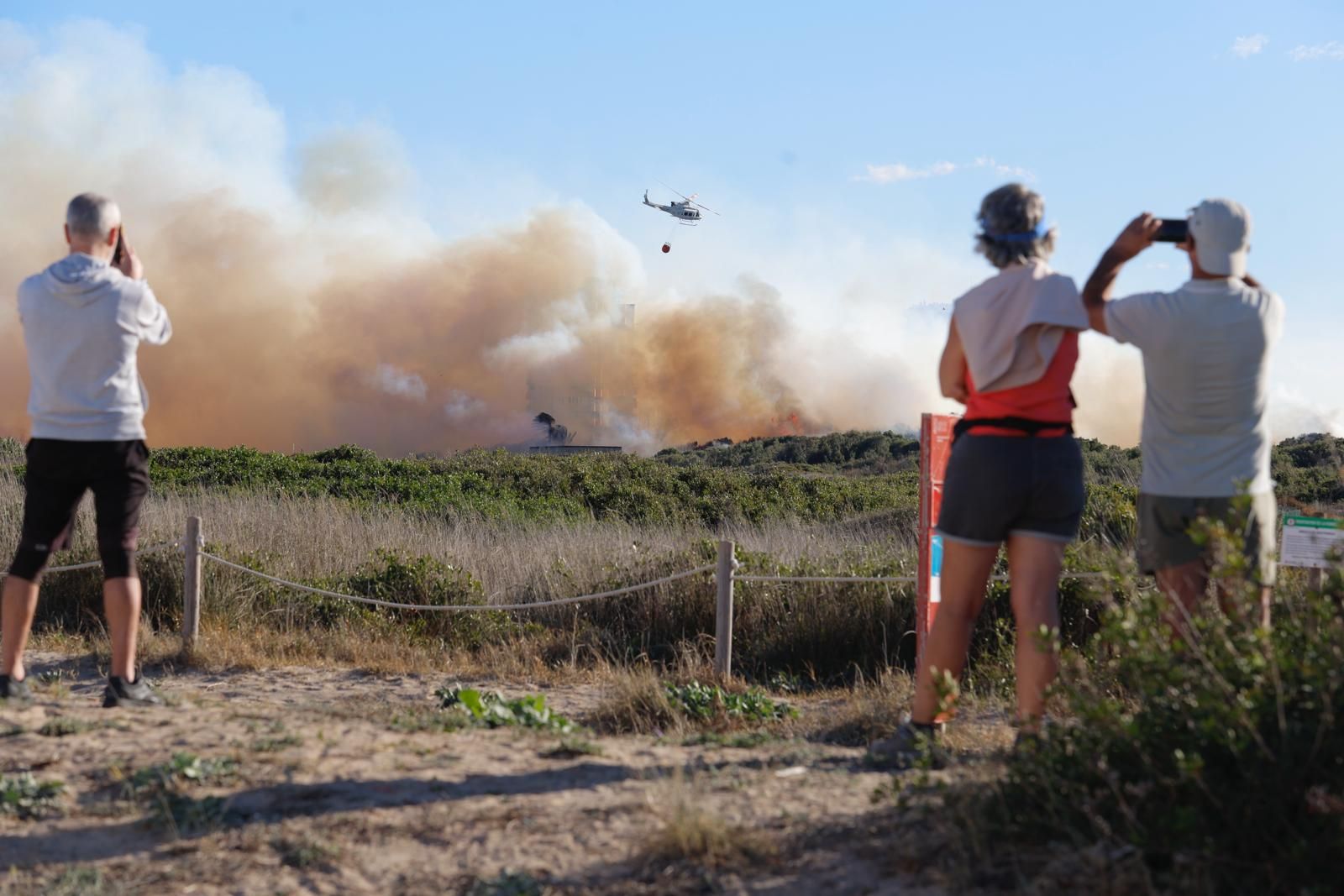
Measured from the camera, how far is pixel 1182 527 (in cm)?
385

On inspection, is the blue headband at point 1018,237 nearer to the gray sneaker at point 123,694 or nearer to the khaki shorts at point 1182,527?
the khaki shorts at point 1182,527

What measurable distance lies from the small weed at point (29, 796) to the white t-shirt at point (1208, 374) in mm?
3746

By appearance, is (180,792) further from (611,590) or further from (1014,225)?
(611,590)

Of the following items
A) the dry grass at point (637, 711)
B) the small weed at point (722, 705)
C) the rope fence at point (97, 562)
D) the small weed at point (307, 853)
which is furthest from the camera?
the rope fence at point (97, 562)

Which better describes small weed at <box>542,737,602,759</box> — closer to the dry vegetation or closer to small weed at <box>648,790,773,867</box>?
the dry vegetation

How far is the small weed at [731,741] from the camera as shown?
16.1 ft

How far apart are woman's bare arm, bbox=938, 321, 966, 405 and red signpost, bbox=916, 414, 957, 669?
7.05 feet

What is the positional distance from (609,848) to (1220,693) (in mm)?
1734

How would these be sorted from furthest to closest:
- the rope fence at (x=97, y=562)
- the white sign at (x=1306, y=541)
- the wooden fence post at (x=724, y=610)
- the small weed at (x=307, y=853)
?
the rope fence at (x=97, y=562) → the wooden fence post at (x=724, y=610) → the white sign at (x=1306, y=541) → the small weed at (x=307, y=853)

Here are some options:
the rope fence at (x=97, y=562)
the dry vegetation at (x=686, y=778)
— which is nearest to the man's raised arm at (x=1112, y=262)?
the dry vegetation at (x=686, y=778)

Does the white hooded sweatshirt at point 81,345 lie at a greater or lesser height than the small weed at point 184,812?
greater

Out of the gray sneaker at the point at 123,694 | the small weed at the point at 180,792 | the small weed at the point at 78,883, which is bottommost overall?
the small weed at the point at 78,883

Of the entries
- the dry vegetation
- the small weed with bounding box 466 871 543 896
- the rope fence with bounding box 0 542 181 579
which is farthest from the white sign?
the rope fence with bounding box 0 542 181 579

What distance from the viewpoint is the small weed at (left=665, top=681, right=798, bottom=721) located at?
611cm
